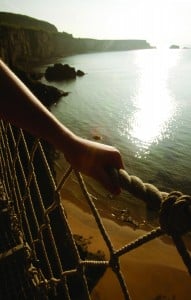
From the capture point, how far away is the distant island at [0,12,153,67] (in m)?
61.2

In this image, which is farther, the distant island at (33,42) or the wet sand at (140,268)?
the distant island at (33,42)

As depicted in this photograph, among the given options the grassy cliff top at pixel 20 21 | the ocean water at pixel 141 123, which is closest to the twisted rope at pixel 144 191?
the ocean water at pixel 141 123

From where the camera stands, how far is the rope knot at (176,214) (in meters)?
0.72

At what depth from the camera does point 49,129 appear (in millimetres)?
951

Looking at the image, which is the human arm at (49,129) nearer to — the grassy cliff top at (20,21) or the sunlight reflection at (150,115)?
the sunlight reflection at (150,115)

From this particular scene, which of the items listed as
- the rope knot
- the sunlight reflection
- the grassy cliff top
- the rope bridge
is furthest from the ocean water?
the grassy cliff top

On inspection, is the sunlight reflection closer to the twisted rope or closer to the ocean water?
the ocean water

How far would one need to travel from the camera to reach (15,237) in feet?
7.92

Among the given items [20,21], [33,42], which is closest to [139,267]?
[33,42]

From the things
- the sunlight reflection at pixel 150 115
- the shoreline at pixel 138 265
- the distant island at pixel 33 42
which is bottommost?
the sunlight reflection at pixel 150 115

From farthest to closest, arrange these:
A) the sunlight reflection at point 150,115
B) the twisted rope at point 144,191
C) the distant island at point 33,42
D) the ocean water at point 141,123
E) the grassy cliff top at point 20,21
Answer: the grassy cliff top at point 20,21, the distant island at point 33,42, the sunlight reflection at point 150,115, the ocean water at point 141,123, the twisted rope at point 144,191

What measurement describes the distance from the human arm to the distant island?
30849mm

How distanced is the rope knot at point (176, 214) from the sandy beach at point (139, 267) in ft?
21.6

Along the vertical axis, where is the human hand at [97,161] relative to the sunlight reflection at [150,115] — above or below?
above
